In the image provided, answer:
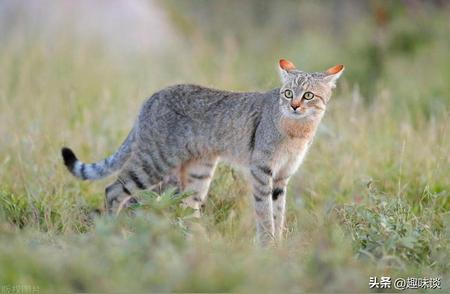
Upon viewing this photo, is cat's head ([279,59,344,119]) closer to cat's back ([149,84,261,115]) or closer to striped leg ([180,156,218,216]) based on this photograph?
cat's back ([149,84,261,115])

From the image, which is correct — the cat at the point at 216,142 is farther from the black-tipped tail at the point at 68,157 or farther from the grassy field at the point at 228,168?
the grassy field at the point at 228,168

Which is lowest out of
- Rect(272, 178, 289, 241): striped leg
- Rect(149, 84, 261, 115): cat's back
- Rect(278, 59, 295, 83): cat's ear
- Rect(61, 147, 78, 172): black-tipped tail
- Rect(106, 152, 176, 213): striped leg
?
Rect(272, 178, 289, 241): striped leg

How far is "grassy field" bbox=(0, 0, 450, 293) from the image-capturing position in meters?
3.80

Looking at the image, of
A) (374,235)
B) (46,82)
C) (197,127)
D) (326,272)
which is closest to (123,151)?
(197,127)

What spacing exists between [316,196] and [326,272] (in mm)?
2812

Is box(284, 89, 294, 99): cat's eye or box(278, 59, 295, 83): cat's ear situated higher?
box(278, 59, 295, 83): cat's ear

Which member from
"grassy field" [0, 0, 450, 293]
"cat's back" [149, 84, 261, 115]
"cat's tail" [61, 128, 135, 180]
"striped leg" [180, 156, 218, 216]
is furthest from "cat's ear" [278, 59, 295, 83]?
"cat's tail" [61, 128, 135, 180]

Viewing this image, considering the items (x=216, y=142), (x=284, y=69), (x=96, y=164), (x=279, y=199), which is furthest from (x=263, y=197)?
(x=96, y=164)

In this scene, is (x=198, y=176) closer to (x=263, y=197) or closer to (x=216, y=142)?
(x=216, y=142)

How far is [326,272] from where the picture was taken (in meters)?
3.88

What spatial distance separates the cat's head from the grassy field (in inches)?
30.3

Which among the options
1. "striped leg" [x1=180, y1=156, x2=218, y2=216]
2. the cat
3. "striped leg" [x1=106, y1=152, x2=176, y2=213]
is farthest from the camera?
"striped leg" [x1=180, y1=156, x2=218, y2=216]

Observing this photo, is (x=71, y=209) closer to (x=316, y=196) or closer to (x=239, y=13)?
(x=316, y=196)

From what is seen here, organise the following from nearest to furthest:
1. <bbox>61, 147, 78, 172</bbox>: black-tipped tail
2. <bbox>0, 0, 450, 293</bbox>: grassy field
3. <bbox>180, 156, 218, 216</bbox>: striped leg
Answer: <bbox>0, 0, 450, 293</bbox>: grassy field
<bbox>61, 147, 78, 172</bbox>: black-tipped tail
<bbox>180, 156, 218, 216</bbox>: striped leg
